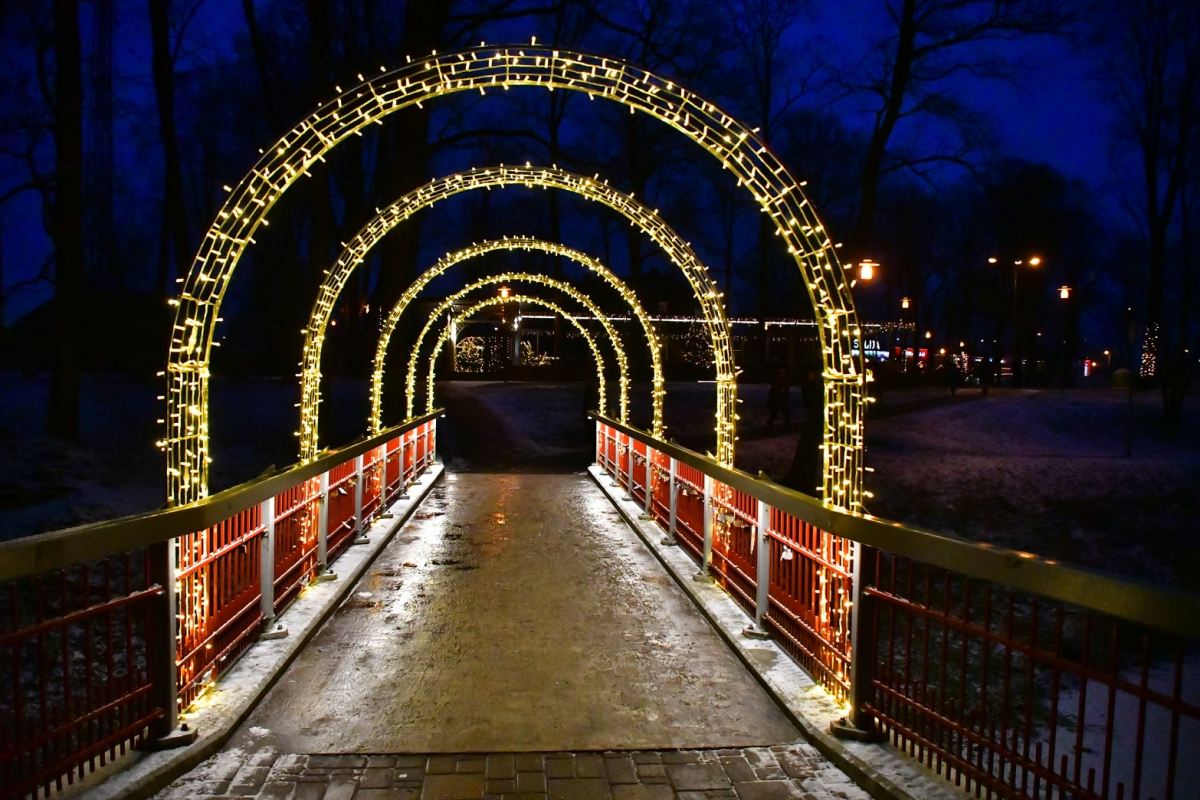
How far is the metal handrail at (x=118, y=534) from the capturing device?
3527 millimetres

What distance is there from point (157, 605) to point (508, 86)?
4445 millimetres

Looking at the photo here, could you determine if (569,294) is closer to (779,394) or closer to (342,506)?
(779,394)

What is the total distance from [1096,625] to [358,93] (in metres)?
11.5

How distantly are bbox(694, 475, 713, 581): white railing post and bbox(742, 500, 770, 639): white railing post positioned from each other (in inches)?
62.5

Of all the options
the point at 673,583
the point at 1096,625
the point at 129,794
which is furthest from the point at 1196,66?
the point at 129,794

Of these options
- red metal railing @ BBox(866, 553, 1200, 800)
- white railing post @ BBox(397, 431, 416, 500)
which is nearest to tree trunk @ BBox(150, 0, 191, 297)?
white railing post @ BBox(397, 431, 416, 500)

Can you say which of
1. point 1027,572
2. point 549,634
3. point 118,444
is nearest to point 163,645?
point 549,634

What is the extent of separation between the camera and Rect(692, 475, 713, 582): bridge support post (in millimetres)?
8159

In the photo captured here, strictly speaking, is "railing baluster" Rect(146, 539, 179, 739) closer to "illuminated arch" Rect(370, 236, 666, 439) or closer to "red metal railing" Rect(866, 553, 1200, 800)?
"red metal railing" Rect(866, 553, 1200, 800)

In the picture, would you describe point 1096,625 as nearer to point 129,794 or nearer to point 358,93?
point 358,93

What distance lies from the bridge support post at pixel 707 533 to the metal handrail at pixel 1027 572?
7.91ft

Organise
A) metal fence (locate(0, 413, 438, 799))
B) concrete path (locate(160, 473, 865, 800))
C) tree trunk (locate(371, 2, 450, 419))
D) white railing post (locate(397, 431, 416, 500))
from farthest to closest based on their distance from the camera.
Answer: tree trunk (locate(371, 2, 450, 419))
white railing post (locate(397, 431, 416, 500))
concrete path (locate(160, 473, 865, 800))
metal fence (locate(0, 413, 438, 799))

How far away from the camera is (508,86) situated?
23.6 ft

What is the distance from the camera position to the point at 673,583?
27.3ft
